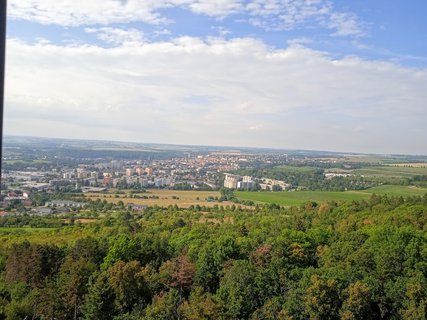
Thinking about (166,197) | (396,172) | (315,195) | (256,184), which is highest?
(396,172)

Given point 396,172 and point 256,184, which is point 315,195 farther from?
point 396,172

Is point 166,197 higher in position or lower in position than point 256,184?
lower

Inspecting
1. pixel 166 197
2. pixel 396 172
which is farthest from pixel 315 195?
pixel 396 172

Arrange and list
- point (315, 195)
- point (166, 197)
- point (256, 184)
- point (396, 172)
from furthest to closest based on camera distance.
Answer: point (396, 172), point (256, 184), point (166, 197), point (315, 195)

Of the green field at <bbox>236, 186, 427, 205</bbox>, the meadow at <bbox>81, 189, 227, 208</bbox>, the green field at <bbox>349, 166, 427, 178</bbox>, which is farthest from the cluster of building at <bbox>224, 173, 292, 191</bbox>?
the green field at <bbox>349, 166, 427, 178</bbox>

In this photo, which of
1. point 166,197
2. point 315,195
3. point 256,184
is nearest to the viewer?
point 315,195

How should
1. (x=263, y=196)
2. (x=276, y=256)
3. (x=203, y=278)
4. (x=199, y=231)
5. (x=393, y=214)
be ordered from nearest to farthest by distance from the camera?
(x=203, y=278), (x=276, y=256), (x=199, y=231), (x=393, y=214), (x=263, y=196)

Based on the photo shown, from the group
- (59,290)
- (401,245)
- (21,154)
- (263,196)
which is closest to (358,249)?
(401,245)

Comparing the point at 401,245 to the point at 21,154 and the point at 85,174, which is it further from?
the point at 21,154

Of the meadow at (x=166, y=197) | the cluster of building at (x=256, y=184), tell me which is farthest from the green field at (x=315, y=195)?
the cluster of building at (x=256, y=184)

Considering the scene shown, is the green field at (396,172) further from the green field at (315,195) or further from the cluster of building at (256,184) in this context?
the cluster of building at (256,184)

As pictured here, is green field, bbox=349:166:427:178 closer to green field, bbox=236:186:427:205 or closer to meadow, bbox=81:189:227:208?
green field, bbox=236:186:427:205
